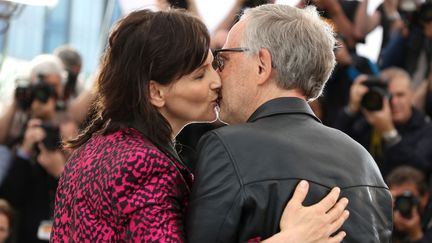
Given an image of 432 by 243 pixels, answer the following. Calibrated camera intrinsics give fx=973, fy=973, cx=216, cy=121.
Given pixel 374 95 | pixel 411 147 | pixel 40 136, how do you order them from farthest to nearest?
pixel 40 136 < pixel 374 95 < pixel 411 147

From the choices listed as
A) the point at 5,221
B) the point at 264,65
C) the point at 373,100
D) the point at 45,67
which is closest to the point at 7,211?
the point at 5,221

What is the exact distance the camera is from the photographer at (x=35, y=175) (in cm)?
523

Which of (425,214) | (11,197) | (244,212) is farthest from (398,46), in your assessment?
(244,212)

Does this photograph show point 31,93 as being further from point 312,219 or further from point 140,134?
point 312,219

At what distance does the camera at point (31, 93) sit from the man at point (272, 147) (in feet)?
8.73

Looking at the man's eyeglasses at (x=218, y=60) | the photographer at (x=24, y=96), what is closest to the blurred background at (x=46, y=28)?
the photographer at (x=24, y=96)

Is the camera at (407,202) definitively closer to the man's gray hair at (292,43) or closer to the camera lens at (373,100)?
the camera lens at (373,100)

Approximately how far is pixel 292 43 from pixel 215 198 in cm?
53

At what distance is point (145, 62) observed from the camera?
2.85 meters

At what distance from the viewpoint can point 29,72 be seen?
18.6 ft

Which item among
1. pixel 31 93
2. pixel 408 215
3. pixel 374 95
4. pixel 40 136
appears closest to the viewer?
pixel 408 215

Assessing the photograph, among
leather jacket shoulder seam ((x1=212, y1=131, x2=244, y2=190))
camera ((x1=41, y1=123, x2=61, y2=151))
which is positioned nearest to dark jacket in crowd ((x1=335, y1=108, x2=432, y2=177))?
camera ((x1=41, y1=123, x2=61, y2=151))

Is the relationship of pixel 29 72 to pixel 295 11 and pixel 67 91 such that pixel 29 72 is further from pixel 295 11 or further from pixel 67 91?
pixel 295 11

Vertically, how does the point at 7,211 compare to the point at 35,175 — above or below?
below
